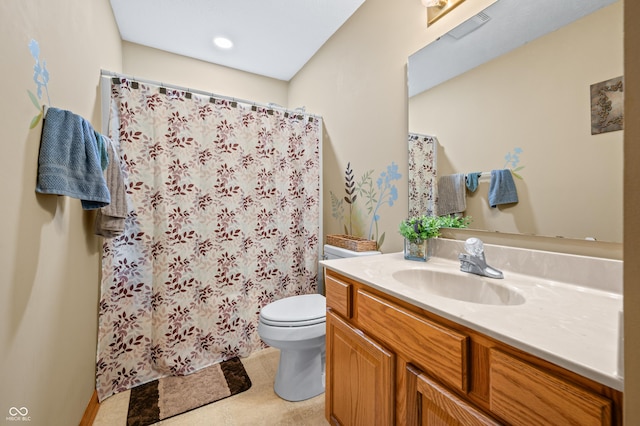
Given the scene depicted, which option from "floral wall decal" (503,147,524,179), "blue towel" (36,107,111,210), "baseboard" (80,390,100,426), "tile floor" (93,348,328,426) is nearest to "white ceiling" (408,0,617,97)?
"floral wall decal" (503,147,524,179)

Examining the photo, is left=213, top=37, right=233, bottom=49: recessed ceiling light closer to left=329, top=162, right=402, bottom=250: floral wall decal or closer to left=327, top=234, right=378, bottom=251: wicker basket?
left=329, top=162, right=402, bottom=250: floral wall decal

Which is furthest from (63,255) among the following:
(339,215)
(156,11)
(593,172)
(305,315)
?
(593,172)

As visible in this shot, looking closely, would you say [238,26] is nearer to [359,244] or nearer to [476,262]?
[359,244]

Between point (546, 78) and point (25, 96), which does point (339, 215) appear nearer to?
point (546, 78)

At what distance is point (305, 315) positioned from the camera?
151cm

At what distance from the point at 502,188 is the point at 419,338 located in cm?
75

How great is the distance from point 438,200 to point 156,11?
234cm

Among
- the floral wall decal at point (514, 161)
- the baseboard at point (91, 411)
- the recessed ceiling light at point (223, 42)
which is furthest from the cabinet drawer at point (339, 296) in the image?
the recessed ceiling light at point (223, 42)

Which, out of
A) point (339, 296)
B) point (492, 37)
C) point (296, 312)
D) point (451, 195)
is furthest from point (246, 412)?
point (492, 37)

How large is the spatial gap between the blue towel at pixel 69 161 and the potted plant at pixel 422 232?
137cm

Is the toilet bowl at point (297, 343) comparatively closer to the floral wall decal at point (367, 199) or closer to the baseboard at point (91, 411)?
the floral wall decal at point (367, 199)

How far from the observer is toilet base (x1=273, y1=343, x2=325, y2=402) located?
4.98 ft

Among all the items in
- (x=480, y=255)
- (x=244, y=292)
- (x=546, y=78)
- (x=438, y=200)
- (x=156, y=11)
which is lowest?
(x=244, y=292)

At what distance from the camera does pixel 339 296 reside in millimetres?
1161
